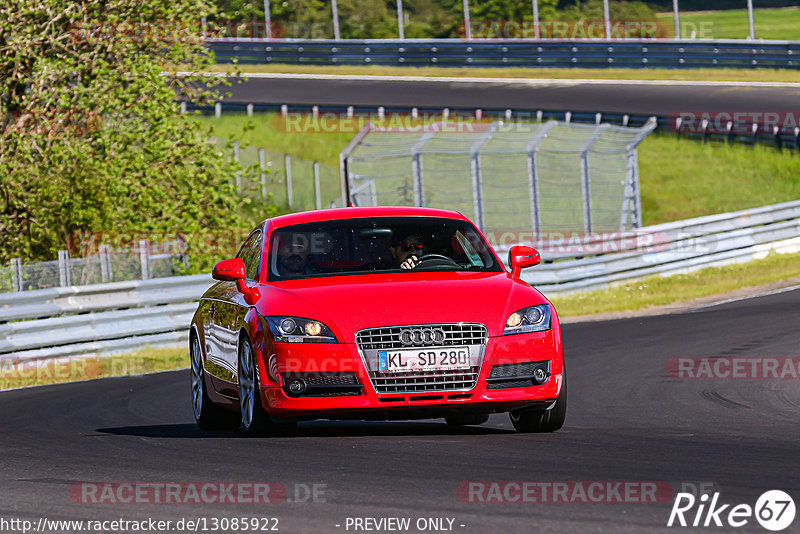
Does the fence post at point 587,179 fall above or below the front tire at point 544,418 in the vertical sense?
below

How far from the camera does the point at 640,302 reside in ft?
72.3

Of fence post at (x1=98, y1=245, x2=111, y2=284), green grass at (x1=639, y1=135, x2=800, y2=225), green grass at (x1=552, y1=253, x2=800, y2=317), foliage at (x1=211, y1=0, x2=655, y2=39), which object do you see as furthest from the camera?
foliage at (x1=211, y1=0, x2=655, y2=39)

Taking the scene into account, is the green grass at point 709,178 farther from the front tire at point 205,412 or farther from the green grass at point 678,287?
the front tire at point 205,412

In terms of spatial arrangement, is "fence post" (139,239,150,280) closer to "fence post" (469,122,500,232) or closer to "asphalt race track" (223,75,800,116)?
"fence post" (469,122,500,232)

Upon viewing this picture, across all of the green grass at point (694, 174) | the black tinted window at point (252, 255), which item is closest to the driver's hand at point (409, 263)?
the black tinted window at point (252, 255)

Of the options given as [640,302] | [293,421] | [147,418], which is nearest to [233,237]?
[640,302]

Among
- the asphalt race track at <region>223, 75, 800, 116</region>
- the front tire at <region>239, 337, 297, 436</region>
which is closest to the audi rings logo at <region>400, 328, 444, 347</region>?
the front tire at <region>239, 337, 297, 436</region>

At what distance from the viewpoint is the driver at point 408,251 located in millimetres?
9617

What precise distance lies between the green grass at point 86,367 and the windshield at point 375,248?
736 centimetres

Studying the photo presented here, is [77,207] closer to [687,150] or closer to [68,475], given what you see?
[68,475]

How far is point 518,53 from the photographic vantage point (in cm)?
4584

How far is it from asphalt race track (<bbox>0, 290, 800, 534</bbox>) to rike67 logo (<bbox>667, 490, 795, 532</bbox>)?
0.06m

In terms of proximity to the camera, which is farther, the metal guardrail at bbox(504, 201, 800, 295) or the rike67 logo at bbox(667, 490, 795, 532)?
the metal guardrail at bbox(504, 201, 800, 295)

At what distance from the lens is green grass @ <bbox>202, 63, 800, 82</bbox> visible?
4247 cm
